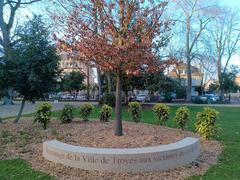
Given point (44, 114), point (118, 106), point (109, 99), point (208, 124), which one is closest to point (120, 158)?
point (118, 106)

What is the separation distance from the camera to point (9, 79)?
A: 40.2 feet

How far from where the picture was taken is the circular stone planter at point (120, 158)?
642cm

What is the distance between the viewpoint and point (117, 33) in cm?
859

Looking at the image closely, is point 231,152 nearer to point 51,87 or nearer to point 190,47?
point 51,87

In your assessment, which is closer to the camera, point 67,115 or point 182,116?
point 182,116

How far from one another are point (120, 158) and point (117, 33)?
351 centimetres

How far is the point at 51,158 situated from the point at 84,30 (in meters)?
3.36

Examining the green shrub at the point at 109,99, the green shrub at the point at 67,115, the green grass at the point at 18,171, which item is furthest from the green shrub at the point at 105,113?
the green shrub at the point at 109,99

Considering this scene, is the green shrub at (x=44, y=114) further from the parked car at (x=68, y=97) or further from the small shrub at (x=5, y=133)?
the parked car at (x=68, y=97)

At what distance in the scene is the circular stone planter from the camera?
253 inches

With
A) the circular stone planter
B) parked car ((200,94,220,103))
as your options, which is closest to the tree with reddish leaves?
the circular stone planter

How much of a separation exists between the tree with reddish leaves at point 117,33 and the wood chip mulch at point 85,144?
73.2 inches

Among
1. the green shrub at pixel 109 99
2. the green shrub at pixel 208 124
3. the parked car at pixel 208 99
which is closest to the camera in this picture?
the green shrub at pixel 208 124

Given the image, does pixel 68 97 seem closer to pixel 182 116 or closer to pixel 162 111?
pixel 162 111
